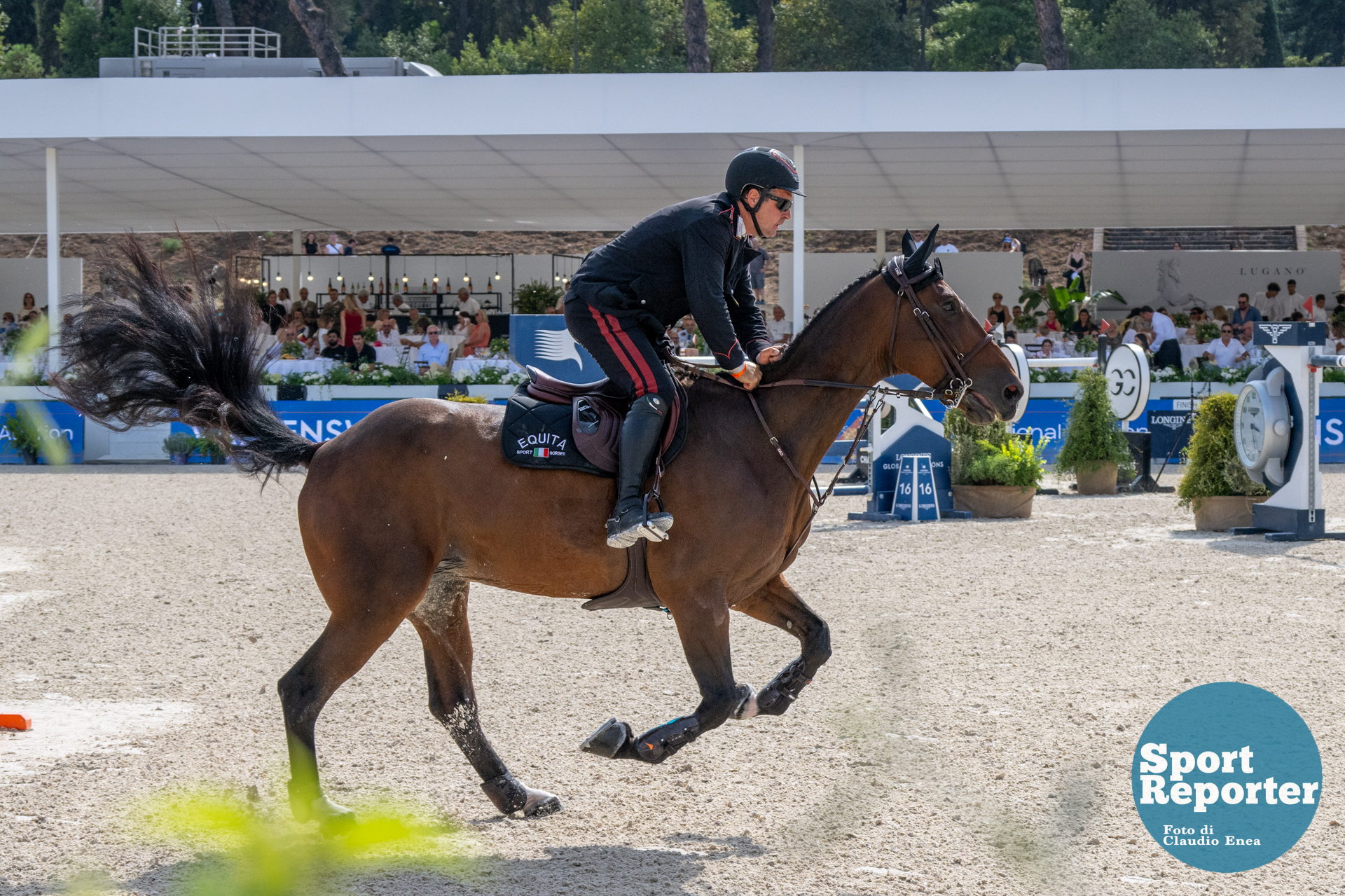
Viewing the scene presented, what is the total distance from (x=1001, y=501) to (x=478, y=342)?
31.9 ft

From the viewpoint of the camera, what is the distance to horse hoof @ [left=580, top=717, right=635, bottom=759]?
13.6 feet

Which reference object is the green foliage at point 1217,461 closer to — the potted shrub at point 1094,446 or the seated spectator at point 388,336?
the potted shrub at point 1094,446

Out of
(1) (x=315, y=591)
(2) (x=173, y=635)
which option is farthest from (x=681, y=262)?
(1) (x=315, y=591)

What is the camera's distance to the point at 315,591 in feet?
28.1

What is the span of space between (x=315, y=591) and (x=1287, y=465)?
7.94 metres

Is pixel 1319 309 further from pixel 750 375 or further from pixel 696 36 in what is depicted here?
pixel 750 375

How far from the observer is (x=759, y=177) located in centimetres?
427

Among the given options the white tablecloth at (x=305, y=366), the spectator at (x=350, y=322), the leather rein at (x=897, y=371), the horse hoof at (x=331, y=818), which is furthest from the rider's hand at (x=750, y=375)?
the spectator at (x=350, y=322)

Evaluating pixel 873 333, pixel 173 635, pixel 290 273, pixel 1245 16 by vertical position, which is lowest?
pixel 173 635

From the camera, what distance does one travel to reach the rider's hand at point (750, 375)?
430cm

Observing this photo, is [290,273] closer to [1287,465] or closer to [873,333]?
[1287,465]

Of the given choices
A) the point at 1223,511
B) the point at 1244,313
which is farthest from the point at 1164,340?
the point at 1223,511

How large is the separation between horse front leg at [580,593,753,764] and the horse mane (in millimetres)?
854

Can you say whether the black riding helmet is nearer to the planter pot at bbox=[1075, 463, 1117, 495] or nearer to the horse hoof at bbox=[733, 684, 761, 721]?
the horse hoof at bbox=[733, 684, 761, 721]
